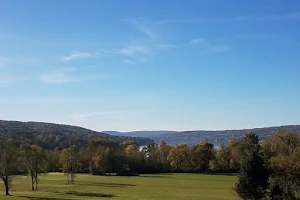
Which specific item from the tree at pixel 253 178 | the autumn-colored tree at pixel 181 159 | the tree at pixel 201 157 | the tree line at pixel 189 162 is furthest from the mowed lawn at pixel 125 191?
the autumn-colored tree at pixel 181 159

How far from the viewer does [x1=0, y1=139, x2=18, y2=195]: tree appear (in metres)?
67.6

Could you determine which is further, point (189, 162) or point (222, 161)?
point (189, 162)

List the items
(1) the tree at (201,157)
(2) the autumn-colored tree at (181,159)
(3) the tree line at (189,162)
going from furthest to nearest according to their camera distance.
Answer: (2) the autumn-colored tree at (181,159), (1) the tree at (201,157), (3) the tree line at (189,162)

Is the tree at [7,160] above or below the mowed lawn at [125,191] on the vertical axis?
above

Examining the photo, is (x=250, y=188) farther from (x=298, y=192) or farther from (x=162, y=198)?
(x=162, y=198)

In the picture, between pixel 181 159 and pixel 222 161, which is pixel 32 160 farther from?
pixel 222 161

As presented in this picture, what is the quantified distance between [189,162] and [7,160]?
294 feet

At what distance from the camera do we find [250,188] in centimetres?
5112

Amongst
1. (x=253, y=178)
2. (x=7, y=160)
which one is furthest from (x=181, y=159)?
(x=253, y=178)

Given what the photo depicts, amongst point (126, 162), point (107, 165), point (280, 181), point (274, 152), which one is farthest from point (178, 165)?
point (280, 181)

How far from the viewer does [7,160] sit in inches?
2692

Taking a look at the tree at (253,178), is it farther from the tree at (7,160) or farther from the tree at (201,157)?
the tree at (201,157)

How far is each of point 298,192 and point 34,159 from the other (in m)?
53.6

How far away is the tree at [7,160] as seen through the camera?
67625 mm
